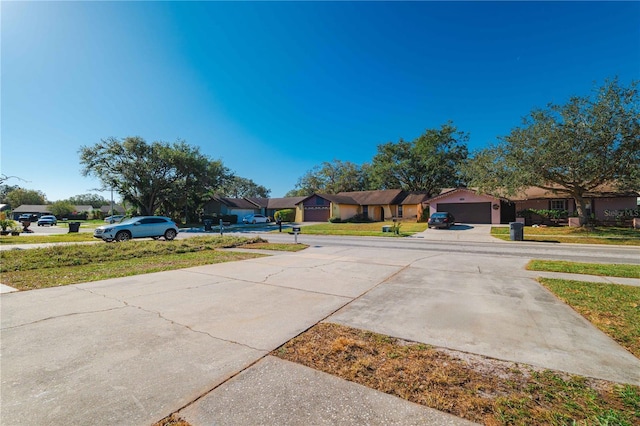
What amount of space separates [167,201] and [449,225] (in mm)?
37710

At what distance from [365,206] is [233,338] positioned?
4054 cm

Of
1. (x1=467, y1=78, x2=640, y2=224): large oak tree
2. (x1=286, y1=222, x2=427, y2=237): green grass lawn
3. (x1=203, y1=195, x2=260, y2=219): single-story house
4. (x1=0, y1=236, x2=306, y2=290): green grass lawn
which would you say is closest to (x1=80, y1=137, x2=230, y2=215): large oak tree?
(x1=203, y1=195, x2=260, y2=219): single-story house

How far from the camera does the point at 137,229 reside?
59.8 ft

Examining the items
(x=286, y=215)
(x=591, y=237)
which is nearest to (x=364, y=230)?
(x=591, y=237)

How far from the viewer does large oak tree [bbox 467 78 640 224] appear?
18.7 metres

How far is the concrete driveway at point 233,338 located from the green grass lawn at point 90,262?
1214mm

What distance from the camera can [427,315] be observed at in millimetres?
4859

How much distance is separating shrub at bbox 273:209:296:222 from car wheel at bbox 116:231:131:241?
91.1ft

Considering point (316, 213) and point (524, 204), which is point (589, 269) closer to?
point (524, 204)

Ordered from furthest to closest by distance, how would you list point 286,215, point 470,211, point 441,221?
point 286,215
point 470,211
point 441,221

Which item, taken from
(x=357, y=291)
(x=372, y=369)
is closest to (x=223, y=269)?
(x=357, y=291)

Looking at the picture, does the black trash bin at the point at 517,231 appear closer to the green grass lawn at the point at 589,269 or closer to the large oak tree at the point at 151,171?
the green grass lawn at the point at 589,269

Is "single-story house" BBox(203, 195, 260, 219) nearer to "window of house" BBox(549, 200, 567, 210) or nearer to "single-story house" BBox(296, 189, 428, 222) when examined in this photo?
"single-story house" BBox(296, 189, 428, 222)

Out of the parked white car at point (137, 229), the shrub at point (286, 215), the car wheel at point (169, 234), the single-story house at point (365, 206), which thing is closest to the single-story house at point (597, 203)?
the single-story house at point (365, 206)
